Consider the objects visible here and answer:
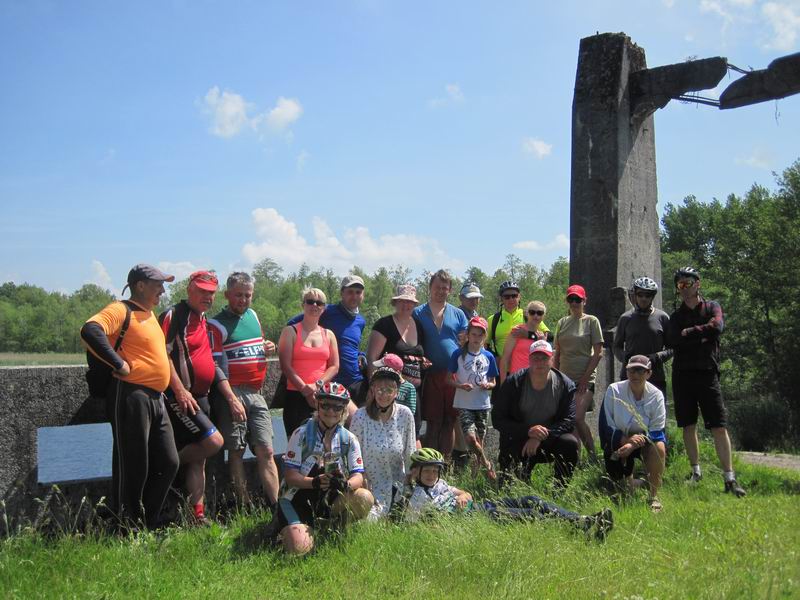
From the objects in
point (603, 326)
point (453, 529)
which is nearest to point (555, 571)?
point (453, 529)

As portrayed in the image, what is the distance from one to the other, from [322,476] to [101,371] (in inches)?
63.4

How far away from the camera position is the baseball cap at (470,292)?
693 cm

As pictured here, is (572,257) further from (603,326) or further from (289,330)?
(289,330)

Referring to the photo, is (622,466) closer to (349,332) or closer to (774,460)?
(349,332)

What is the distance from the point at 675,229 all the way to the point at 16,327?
172 feet

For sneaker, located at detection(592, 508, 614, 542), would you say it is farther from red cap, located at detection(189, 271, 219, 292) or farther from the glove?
red cap, located at detection(189, 271, 219, 292)

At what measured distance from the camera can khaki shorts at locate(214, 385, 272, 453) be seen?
5359mm

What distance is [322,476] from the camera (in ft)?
15.4

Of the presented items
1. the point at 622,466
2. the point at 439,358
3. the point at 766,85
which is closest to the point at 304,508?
the point at 439,358

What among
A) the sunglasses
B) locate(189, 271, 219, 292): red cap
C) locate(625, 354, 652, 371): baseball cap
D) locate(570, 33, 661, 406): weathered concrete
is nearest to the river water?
locate(189, 271, 219, 292): red cap

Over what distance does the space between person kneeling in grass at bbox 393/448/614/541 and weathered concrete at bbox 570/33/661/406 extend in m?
3.98

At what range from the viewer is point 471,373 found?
6.32m

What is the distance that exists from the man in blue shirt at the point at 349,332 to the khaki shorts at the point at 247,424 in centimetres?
74

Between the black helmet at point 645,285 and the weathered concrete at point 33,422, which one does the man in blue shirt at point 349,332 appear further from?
the black helmet at point 645,285
